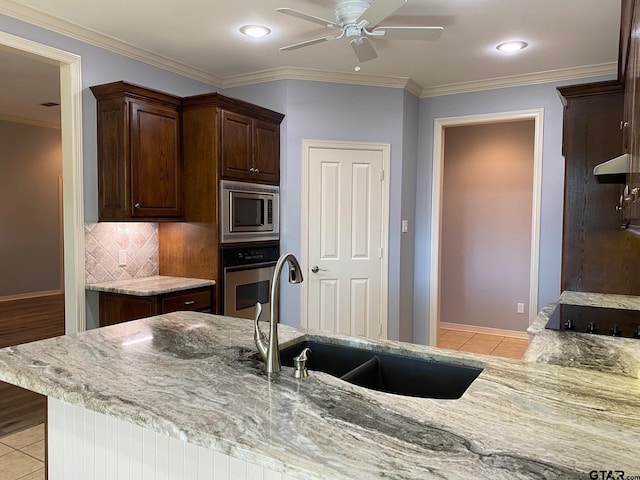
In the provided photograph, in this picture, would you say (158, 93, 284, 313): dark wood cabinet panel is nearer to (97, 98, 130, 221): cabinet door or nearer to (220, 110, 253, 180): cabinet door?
(220, 110, 253, 180): cabinet door

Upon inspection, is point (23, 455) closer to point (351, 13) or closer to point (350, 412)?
point (350, 412)

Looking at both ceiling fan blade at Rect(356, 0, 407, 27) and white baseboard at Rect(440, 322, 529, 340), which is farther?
white baseboard at Rect(440, 322, 529, 340)

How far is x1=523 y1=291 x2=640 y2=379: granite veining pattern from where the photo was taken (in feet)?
5.10

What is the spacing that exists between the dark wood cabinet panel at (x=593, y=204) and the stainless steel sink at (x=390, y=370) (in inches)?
78.4

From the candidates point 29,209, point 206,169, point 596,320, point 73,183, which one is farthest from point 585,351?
point 29,209

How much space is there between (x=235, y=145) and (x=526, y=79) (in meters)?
2.60

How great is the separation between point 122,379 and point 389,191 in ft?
10.7

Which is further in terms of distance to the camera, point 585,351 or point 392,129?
point 392,129

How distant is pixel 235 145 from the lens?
11.6 ft

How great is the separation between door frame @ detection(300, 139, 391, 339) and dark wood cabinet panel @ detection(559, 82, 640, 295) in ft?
4.98

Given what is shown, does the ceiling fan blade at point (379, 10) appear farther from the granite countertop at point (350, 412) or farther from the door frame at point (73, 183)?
the door frame at point (73, 183)

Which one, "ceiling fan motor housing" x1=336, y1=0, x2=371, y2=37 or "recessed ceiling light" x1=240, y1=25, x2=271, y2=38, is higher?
"recessed ceiling light" x1=240, y1=25, x2=271, y2=38

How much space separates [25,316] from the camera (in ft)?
19.0

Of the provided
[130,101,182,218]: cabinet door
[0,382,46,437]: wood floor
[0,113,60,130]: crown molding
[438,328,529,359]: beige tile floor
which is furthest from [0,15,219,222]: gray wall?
[0,113,60,130]: crown molding
